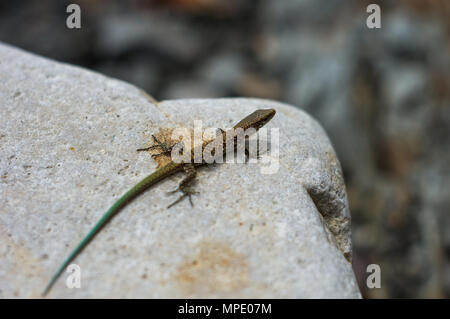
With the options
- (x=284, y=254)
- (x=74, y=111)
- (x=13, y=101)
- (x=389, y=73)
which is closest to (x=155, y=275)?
(x=284, y=254)

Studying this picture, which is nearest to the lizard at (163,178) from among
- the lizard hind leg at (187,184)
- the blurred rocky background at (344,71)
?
the lizard hind leg at (187,184)

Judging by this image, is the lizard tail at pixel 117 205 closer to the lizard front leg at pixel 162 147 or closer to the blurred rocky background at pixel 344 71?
the lizard front leg at pixel 162 147

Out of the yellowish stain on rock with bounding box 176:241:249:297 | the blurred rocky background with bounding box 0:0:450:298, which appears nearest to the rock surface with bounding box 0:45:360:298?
the yellowish stain on rock with bounding box 176:241:249:297

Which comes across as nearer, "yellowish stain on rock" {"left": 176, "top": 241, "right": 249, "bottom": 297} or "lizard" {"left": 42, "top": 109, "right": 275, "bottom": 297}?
"yellowish stain on rock" {"left": 176, "top": 241, "right": 249, "bottom": 297}

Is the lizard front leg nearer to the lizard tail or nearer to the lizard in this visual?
the lizard

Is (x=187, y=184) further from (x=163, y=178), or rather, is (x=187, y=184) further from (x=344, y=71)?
(x=344, y=71)

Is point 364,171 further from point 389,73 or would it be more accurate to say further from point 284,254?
point 284,254

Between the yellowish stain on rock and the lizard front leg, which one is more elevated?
the lizard front leg

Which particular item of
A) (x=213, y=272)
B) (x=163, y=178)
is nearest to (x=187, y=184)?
(x=163, y=178)
